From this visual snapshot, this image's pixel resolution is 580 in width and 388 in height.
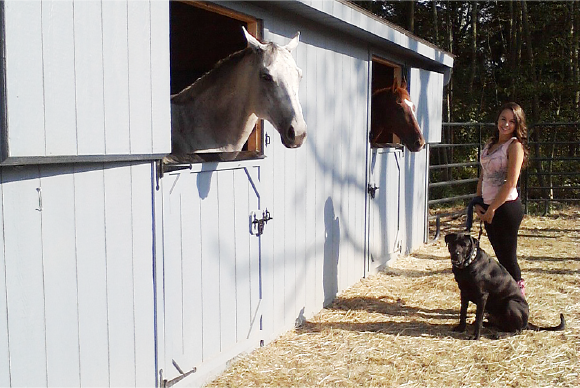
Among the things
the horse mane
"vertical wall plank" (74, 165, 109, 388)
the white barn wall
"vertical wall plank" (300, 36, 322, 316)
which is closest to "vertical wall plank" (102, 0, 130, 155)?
"vertical wall plank" (74, 165, 109, 388)

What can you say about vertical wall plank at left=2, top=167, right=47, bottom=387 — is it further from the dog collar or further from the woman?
the woman

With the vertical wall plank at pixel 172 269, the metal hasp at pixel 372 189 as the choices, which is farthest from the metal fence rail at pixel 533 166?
the vertical wall plank at pixel 172 269

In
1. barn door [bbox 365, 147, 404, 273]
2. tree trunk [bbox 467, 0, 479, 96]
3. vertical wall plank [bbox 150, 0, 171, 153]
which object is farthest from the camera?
tree trunk [bbox 467, 0, 479, 96]

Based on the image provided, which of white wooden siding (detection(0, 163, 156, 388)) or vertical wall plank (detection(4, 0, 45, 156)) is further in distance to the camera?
white wooden siding (detection(0, 163, 156, 388))

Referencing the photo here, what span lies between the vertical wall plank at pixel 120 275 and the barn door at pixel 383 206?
12.0ft

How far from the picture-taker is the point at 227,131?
11.9 ft

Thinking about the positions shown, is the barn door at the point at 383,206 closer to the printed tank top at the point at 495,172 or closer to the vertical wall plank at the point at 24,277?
the printed tank top at the point at 495,172

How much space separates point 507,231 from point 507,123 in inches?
31.6

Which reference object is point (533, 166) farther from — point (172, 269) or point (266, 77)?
point (172, 269)

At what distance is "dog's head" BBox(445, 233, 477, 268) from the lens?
156 inches

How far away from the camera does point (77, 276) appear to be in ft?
7.98

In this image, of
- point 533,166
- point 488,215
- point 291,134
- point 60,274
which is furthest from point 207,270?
point 533,166

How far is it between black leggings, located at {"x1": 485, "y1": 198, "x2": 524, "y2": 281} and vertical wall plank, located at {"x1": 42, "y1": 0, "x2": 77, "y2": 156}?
3.23 meters

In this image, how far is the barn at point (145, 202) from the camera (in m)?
2.13
